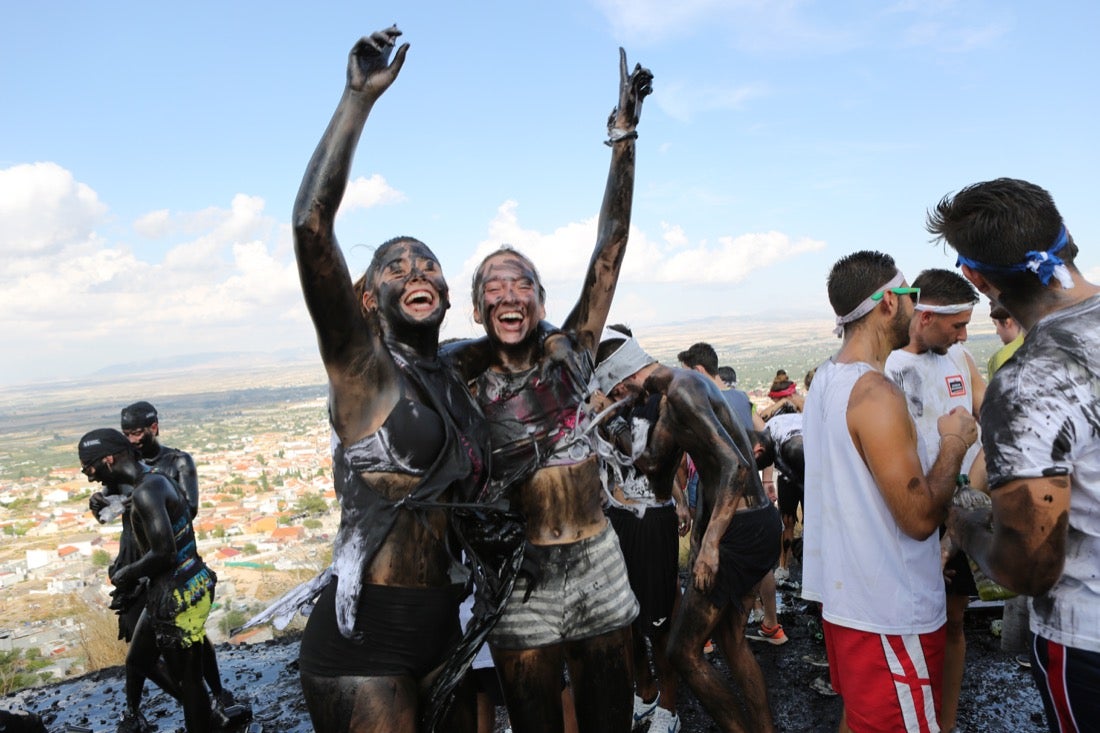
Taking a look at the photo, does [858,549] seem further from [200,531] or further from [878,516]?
[200,531]

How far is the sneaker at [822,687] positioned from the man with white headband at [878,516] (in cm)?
190

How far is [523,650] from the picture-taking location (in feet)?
8.45

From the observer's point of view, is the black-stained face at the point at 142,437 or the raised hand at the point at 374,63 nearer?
the raised hand at the point at 374,63

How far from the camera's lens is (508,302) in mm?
2791

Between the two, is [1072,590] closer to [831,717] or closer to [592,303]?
[592,303]

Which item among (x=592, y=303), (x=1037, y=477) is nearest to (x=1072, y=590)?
(x=1037, y=477)

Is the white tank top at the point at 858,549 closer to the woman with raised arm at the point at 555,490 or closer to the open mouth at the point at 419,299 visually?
the woman with raised arm at the point at 555,490

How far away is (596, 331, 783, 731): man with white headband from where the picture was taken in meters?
3.29

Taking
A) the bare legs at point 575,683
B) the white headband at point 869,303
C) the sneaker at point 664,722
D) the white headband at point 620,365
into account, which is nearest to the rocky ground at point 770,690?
the sneaker at point 664,722

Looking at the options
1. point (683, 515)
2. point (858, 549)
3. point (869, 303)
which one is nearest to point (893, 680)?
point (858, 549)

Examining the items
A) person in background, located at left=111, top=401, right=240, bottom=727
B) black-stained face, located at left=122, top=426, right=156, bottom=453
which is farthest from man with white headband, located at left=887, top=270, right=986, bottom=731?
black-stained face, located at left=122, top=426, right=156, bottom=453

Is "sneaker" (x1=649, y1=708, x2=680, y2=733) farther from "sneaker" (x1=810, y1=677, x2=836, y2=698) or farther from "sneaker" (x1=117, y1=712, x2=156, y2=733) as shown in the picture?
"sneaker" (x1=117, y1=712, x2=156, y2=733)

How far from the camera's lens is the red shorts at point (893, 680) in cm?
233

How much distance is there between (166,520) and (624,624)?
2990mm
